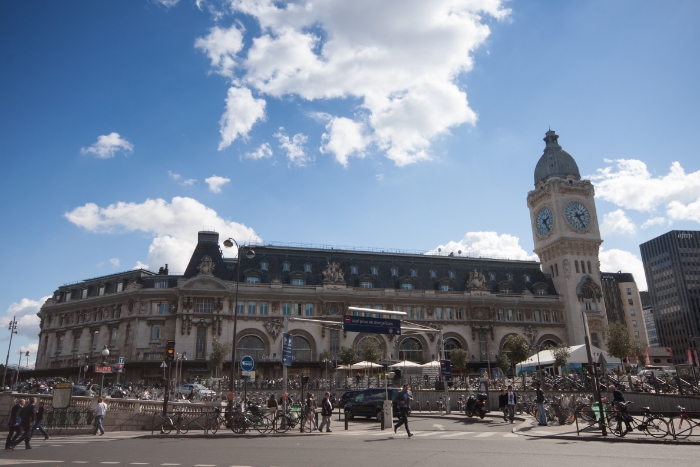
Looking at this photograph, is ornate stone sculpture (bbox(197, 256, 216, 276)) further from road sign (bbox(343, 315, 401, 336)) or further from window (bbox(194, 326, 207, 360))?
road sign (bbox(343, 315, 401, 336))

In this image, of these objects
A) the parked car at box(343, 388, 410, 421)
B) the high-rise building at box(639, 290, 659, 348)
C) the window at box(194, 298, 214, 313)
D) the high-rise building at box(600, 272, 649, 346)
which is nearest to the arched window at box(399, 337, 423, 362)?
the window at box(194, 298, 214, 313)

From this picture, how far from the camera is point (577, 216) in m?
75.2

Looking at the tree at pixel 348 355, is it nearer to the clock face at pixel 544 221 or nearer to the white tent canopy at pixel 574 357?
the white tent canopy at pixel 574 357

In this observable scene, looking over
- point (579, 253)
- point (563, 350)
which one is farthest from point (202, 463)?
point (579, 253)

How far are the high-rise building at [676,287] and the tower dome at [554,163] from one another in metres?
69.4

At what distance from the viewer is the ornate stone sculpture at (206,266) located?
62750mm

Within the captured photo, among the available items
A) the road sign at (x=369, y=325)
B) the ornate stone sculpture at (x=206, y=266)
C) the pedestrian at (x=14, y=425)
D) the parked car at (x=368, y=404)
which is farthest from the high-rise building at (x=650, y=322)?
the pedestrian at (x=14, y=425)

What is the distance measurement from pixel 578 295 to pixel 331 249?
114ft

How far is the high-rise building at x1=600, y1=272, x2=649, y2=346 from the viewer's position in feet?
333

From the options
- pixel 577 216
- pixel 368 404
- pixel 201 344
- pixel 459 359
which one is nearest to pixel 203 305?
pixel 201 344

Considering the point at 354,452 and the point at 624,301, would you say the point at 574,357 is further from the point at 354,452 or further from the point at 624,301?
the point at 624,301

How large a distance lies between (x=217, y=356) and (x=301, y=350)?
11482 mm

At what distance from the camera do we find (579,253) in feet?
245

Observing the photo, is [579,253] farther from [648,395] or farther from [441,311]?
[648,395]
